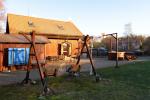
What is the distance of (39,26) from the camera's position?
36.4 meters

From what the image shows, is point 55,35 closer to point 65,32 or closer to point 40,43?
point 65,32

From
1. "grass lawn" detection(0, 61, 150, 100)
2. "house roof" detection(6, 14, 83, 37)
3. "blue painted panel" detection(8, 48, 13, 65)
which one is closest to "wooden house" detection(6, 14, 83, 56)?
"house roof" detection(6, 14, 83, 37)

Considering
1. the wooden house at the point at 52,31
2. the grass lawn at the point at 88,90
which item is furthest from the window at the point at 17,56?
the wooden house at the point at 52,31

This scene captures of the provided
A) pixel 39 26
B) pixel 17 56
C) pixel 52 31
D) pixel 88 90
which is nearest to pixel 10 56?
pixel 17 56

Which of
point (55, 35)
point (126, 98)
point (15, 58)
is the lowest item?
point (126, 98)

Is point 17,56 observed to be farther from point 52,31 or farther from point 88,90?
point 52,31

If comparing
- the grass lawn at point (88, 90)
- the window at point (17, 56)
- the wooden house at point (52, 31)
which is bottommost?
the grass lawn at point (88, 90)

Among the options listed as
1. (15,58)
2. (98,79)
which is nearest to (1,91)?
(98,79)

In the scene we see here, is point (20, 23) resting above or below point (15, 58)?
above

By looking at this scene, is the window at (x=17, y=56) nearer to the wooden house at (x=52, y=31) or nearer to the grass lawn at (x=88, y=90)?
the grass lawn at (x=88, y=90)

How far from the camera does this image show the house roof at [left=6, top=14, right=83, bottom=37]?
1344 inches

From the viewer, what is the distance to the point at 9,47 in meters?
22.0

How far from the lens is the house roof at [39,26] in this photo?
3414 cm

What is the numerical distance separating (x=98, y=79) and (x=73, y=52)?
70.2 feet
